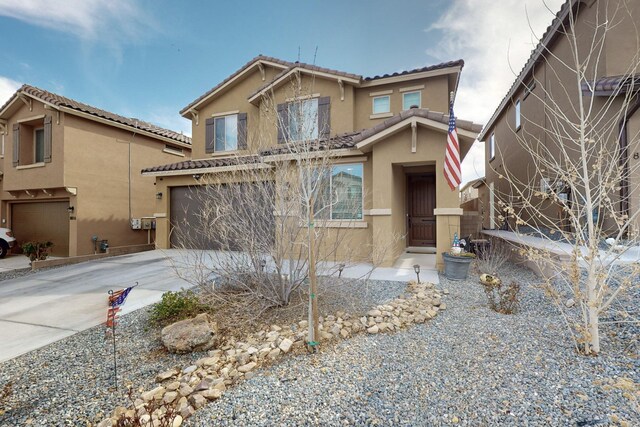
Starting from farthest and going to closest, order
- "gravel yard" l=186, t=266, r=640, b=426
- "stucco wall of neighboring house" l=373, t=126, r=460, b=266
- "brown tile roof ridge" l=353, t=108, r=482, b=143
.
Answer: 1. "stucco wall of neighboring house" l=373, t=126, r=460, b=266
2. "brown tile roof ridge" l=353, t=108, r=482, b=143
3. "gravel yard" l=186, t=266, r=640, b=426

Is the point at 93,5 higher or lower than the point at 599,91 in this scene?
higher

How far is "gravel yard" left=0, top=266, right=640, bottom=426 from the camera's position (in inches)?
90.6

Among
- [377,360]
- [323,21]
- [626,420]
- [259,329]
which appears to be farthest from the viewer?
[323,21]

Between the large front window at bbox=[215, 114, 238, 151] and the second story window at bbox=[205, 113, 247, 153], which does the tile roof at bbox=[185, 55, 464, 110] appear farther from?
the large front window at bbox=[215, 114, 238, 151]

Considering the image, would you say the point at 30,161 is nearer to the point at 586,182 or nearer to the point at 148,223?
the point at 148,223

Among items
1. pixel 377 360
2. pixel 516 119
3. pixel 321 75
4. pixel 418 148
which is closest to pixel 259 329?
pixel 377 360

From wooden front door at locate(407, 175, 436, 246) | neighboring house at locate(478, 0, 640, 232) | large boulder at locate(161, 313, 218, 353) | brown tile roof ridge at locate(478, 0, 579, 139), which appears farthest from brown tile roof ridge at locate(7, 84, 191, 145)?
neighboring house at locate(478, 0, 640, 232)

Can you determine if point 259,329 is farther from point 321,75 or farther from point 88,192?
point 88,192

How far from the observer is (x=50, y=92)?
11492 millimetres

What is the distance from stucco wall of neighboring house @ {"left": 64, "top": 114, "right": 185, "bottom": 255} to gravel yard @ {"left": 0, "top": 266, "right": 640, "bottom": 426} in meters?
9.51

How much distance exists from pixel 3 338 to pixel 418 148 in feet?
27.8

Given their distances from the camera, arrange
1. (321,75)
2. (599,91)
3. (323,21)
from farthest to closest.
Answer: (321,75), (323,21), (599,91)

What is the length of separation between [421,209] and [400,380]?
27.8ft

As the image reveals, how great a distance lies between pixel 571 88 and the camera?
8078 mm
